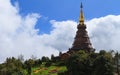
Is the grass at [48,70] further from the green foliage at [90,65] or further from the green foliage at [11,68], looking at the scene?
the green foliage at [90,65]

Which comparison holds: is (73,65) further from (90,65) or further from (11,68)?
(11,68)

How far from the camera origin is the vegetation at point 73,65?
8175 cm

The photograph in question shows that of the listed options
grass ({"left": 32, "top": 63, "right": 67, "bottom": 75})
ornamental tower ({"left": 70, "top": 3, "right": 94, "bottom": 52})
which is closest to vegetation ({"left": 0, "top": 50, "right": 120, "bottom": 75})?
grass ({"left": 32, "top": 63, "right": 67, "bottom": 75})

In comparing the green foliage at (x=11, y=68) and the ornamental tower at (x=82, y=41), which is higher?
the ornamental tower at (x=82, y=41)

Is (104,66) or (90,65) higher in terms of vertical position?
(90,65)

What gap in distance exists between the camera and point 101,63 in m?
81.9

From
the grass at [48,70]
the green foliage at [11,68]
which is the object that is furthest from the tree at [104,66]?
the green foliage at [11,68]

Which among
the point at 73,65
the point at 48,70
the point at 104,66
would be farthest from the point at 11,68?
the point at 104,66

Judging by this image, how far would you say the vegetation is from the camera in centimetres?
8175

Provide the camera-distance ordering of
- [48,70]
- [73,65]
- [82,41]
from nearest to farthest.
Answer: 1. [73,65]
2. [48,70]
3. [82,41]

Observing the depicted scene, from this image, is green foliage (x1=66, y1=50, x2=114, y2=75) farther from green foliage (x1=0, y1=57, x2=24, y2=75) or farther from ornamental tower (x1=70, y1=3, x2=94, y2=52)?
ornamental tower (x1=70, y1=3, x2=94, y2=52)

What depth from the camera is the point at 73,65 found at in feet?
285

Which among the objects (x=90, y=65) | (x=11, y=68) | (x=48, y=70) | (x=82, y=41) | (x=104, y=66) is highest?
(x=82, y=41)

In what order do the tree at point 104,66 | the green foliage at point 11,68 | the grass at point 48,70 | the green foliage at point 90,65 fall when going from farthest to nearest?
the grass at point 48,70 → the green foliage at point 11,68 → the green foliage at point 90,65 → the tree at point 104,66
